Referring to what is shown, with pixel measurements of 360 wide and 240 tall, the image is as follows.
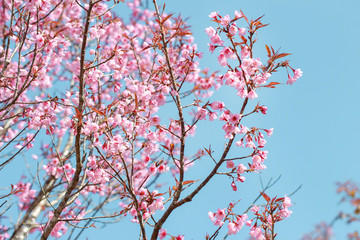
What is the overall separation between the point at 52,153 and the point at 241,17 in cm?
547

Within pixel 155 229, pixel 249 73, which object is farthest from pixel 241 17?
pixel 155 229

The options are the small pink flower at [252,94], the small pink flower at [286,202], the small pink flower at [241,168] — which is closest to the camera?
the small pink flower at [252,94]

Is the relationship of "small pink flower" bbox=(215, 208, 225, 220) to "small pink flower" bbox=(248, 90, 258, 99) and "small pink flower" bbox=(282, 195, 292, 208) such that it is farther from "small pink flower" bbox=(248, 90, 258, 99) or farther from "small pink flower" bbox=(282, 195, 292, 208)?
"small pink flower" bbox=(248, 90, 258, 99)

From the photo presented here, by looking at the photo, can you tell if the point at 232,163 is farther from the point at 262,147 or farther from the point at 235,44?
the point at 235,44

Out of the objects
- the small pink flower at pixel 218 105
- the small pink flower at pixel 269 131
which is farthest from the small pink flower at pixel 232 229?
the small pink flower at pixel 218 105

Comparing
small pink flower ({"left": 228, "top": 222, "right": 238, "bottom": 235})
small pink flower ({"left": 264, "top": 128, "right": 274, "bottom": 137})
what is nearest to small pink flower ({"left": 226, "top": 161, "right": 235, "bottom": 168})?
small pink flower ({"left": 264, "top": 128, "right": 274, "bottom": 137})

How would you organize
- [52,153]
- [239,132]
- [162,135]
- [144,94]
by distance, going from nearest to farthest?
[239,132], [162,135], [144,94], [52,153]

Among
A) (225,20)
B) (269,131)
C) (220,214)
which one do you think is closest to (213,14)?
(225,20)

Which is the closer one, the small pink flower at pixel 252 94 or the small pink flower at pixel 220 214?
the small pink flower at pixel 252 94

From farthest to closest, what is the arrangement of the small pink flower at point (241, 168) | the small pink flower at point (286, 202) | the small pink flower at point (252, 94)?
the small pink flower at point (286, 202) → the small pink flower at point (241, 168) → the small pink flower at point (252, 94)

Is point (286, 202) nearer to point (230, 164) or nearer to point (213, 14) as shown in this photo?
point (230, 164)

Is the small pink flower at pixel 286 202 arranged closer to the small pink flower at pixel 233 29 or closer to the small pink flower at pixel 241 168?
the small pink flower at pixel 241 168

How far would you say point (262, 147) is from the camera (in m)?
2.94

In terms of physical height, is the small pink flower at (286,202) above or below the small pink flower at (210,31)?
below
